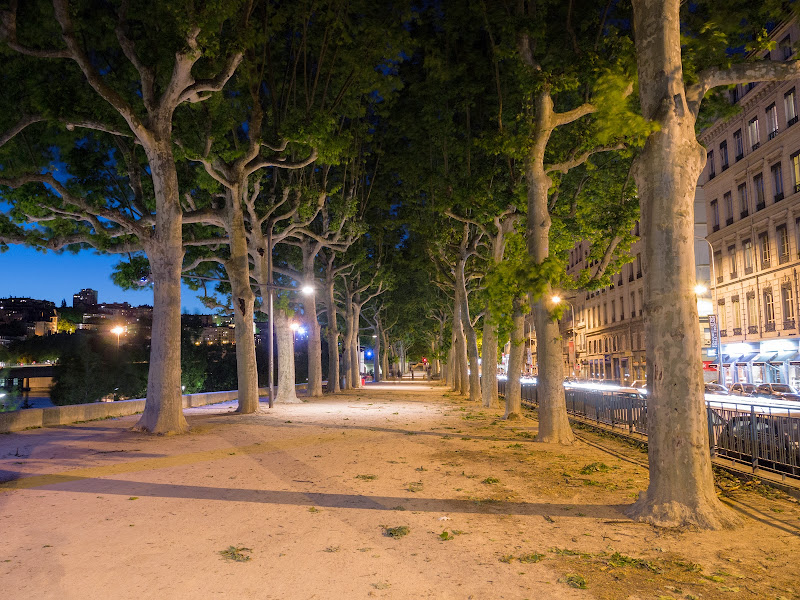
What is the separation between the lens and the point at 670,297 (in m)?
7.06

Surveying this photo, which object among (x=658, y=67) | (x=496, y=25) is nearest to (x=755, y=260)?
(x=496, y=25)

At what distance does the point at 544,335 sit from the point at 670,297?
21.9 ft

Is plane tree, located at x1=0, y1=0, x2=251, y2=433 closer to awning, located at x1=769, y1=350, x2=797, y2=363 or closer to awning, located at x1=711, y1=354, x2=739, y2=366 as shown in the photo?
awning, located at x1=769, y1=350, x2=797, y2=363

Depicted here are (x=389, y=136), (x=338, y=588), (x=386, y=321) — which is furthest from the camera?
(x=386, y=321)

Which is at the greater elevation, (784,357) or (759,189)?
(759,189)

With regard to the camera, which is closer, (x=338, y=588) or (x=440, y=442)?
(x=338, y=588)

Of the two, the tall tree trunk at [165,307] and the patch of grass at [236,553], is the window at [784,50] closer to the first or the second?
the tall tree trunk at [165,307]

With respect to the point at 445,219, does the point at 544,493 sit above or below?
below

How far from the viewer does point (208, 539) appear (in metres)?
6.12

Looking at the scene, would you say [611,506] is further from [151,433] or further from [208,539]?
[151,433]

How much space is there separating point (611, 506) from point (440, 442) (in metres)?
6.75

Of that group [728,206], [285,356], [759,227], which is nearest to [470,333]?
[285,356]

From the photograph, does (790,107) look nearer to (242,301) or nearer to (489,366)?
(489,366)

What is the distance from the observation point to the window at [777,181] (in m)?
37.0
